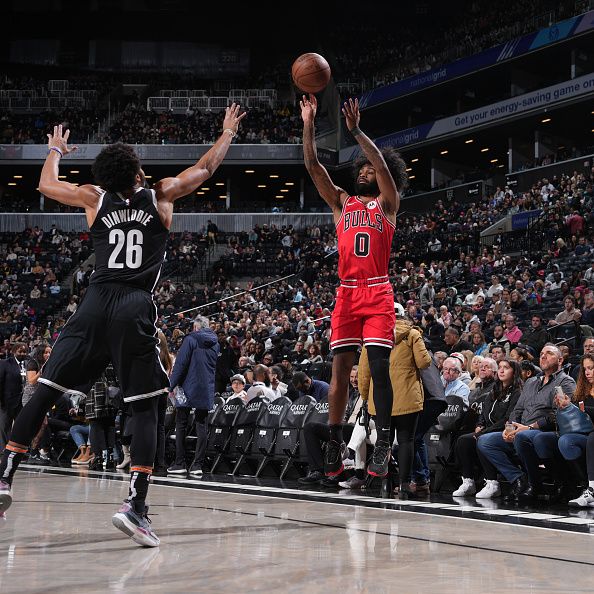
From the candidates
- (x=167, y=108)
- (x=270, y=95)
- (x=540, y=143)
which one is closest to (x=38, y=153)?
(x=167, y=108)

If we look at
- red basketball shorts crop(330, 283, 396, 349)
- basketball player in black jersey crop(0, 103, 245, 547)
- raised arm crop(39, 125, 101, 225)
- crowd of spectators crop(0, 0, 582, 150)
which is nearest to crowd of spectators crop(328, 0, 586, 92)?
crowd of spectators crop(0, 0, 582, 150)

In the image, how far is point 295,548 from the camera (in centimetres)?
456

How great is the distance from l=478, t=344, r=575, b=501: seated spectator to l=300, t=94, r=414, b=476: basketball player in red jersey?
7.73 ft

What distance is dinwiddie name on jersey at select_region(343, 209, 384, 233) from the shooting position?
6.20 meters

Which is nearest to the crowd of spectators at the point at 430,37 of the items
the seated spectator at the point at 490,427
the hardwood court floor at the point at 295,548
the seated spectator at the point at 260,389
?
the seated spectator at the point at 260,389

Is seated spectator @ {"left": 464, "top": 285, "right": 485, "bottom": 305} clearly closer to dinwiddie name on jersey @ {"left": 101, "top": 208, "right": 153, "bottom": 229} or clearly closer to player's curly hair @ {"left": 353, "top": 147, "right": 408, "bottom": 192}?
player's curly hair @ {"left": 353, "top": 147, "right": 408, "bottom": 192}

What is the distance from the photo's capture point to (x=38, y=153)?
41594 millimetres

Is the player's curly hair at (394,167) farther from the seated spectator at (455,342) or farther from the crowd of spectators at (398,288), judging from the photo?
the seated spectator at (455,342)

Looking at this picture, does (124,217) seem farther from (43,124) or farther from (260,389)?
(43,124)

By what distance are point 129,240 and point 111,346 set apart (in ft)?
1.97

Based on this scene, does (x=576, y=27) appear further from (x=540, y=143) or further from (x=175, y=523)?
(x=175, y=523)

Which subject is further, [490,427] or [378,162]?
[490,427]

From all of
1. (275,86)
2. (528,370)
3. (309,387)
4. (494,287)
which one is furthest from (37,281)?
(528,370)

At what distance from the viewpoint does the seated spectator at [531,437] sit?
7785 millimetres
